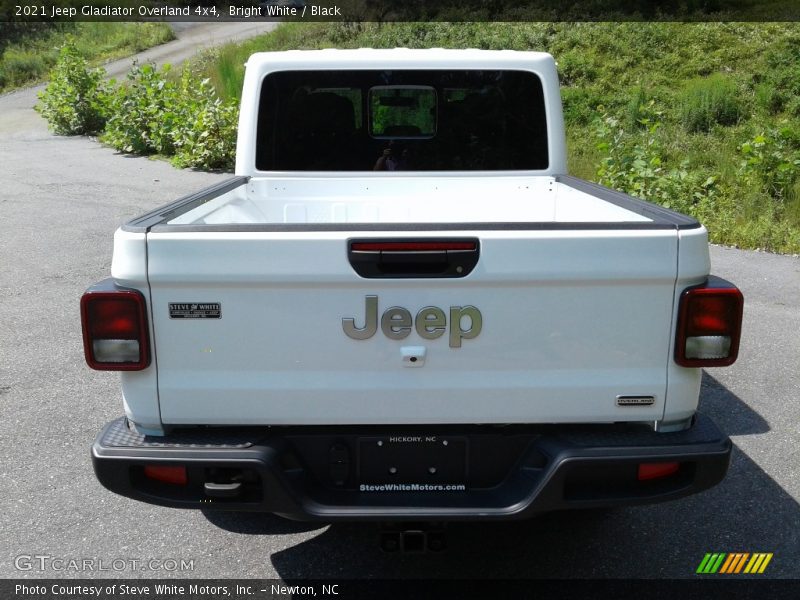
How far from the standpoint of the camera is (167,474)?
2.78m

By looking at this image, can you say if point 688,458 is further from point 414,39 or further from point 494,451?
point 414,39

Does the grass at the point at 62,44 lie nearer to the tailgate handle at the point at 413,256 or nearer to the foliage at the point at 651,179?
the foliage at the point at 651,179

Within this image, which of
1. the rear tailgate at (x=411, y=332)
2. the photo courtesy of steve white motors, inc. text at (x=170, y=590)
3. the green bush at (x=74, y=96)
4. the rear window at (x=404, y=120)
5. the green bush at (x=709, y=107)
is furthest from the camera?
the green bush at (x=74, y=96)

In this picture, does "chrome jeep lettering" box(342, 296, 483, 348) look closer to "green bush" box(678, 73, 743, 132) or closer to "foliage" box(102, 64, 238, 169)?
"foliage" box(102, 64, 238, 169)

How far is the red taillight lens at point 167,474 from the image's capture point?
274cm

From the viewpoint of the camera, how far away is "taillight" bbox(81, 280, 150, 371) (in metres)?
2.69

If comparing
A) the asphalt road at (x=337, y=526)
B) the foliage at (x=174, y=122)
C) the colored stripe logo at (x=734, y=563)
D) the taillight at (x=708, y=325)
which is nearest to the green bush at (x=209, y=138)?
the foliage at (x=174, y=122)

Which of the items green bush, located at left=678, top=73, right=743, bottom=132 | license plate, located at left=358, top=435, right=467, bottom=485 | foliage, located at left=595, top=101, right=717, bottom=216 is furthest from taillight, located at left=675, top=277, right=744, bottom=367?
green bush, located at left=678, top=73, right=743, bottom=132

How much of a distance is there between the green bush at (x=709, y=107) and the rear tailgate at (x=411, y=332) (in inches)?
646

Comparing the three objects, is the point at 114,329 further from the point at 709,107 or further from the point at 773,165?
the point at 709,107

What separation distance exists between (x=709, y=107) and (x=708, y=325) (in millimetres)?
17039

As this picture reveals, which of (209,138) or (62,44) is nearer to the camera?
(209,138)

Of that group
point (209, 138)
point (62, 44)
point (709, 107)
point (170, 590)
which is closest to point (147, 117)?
point (209, 138)

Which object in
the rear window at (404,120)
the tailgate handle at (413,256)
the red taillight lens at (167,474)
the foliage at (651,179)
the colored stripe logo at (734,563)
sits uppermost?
the rear window at (404,120)
